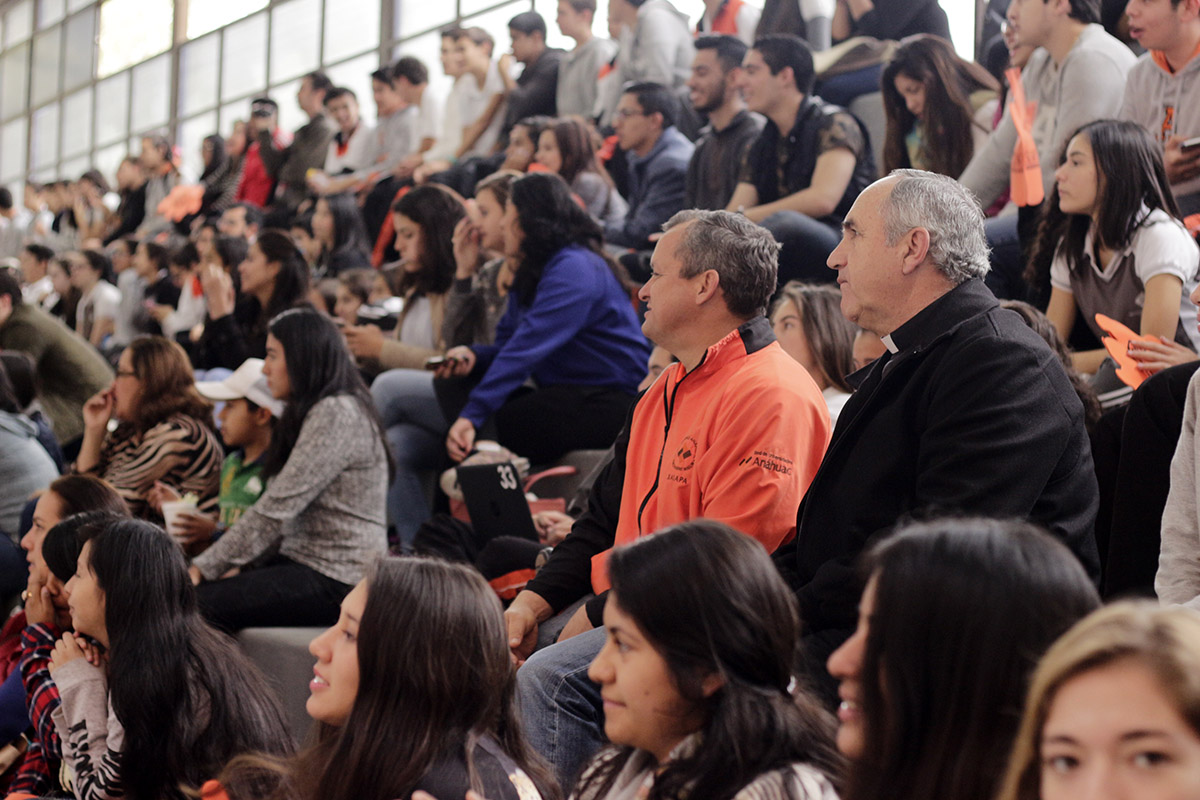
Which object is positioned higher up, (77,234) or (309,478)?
(309,478)

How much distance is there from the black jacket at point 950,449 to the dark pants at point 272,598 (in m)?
1.67

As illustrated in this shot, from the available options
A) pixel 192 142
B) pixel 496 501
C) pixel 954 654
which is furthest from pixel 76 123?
pixel 954 654

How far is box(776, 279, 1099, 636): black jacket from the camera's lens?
1.86m

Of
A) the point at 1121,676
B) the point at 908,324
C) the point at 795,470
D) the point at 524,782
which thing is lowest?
the point at 524,782

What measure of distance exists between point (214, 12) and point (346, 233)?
8.27 meters

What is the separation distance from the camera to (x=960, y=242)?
6.84ft

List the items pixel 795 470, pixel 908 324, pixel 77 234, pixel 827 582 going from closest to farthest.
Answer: pixel 827 582 → pixel 908 324 → pixel 795 470 → pixel 77 234

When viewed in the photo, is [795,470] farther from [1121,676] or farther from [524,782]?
[1121,676]

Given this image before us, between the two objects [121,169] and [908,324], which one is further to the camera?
[121,169]

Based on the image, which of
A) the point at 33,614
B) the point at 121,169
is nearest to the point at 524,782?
the point at 33,614

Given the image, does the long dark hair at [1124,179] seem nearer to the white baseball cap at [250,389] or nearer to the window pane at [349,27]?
the white baseball cap at [250,389]

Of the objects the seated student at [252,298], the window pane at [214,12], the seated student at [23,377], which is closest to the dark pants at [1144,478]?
the seated student at [252,298]

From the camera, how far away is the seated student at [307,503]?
3340mm

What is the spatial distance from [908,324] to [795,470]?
1.17 ft
